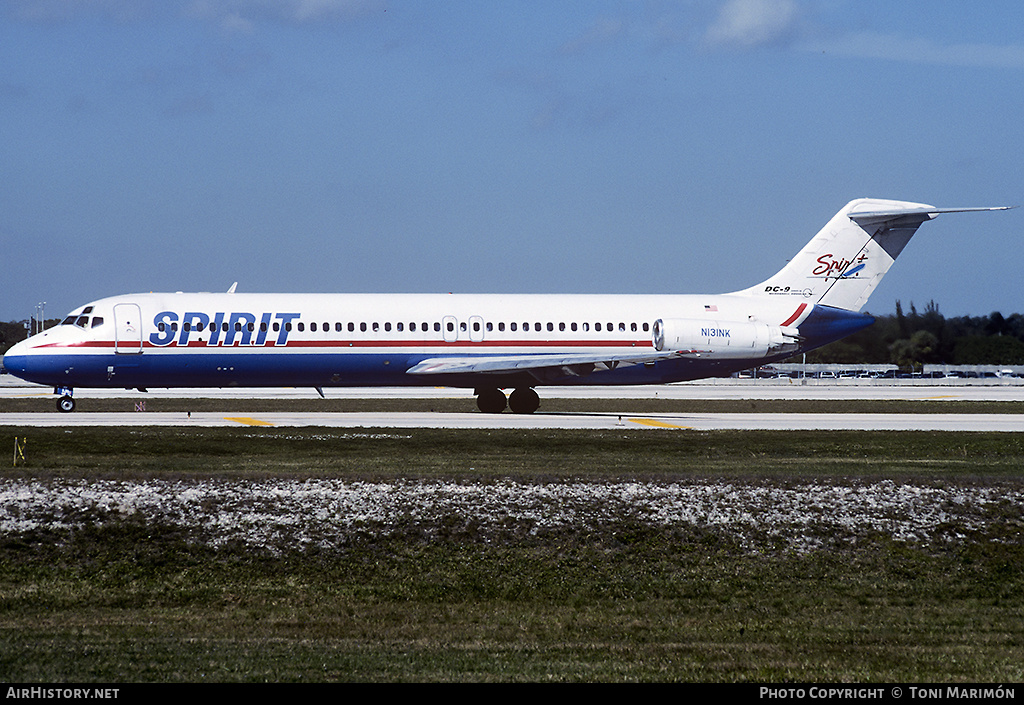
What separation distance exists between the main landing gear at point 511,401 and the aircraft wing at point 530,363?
1.57 meters

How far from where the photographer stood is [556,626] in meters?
13.1

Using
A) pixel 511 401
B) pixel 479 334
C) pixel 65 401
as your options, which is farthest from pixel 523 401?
pixel 65 401

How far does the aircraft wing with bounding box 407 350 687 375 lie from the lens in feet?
139

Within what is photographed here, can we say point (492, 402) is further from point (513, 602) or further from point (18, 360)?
point (513, 602)

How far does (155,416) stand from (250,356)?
3.88 metres

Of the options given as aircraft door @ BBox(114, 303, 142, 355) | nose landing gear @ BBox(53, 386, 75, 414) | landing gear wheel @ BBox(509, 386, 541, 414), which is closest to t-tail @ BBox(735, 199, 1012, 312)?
landing gear wheel @ BBox(509, 386, 541, 414)

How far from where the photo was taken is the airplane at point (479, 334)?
40.1 metres

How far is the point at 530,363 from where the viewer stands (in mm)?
42500

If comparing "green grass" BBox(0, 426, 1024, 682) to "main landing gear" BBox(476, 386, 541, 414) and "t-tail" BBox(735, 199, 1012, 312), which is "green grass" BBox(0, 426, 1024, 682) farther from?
"t-tail" BBox(735, 199, 1012, 312)

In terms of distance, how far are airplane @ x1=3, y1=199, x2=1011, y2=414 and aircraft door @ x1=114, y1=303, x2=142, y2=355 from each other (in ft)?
0.13

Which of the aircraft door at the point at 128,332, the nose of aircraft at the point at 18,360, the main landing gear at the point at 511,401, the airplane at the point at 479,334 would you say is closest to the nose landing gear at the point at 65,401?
the airplane at the point at 479,334

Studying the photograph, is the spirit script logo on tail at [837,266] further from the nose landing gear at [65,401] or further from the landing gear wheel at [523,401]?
the nose landing gear at [65,401]

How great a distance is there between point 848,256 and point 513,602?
35935mm
